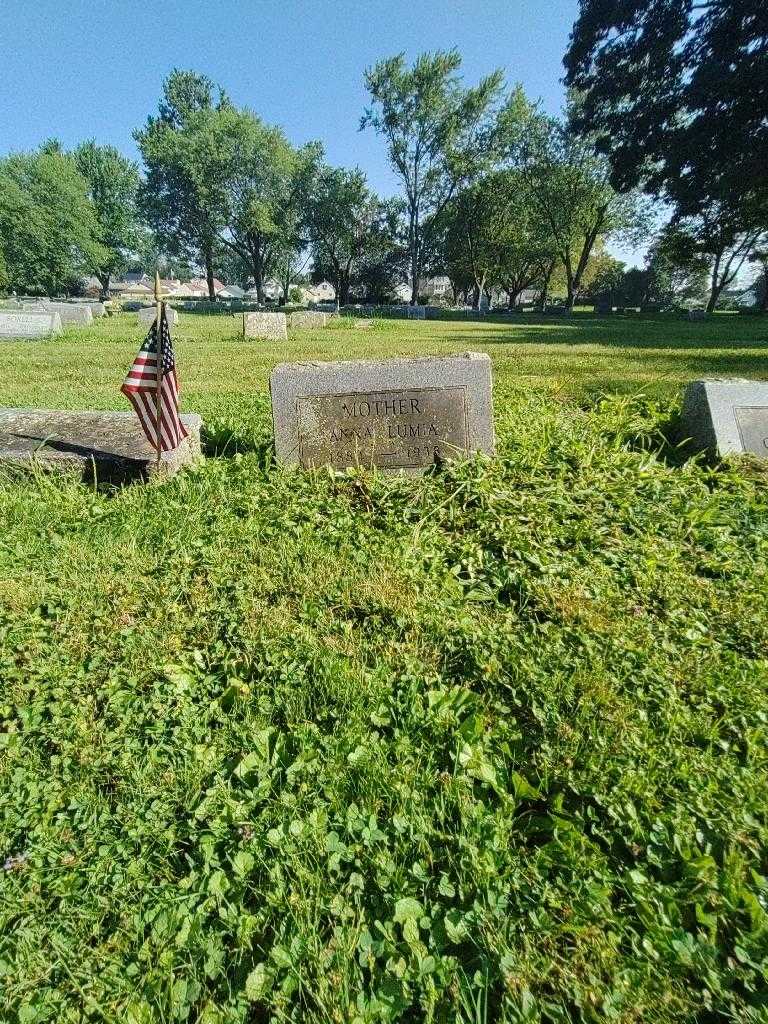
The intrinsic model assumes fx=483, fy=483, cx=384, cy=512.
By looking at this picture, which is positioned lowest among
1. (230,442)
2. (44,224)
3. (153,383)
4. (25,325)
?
(230,442)

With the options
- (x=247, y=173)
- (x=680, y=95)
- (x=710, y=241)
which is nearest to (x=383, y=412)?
(x=680, y=95)

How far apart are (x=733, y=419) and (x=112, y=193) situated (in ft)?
248

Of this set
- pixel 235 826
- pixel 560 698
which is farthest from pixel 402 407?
pixel 235 826

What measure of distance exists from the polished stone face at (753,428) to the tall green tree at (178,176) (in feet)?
159

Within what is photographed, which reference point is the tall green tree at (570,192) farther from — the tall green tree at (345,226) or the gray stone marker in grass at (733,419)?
the gray stone marker in grass at (733,419)

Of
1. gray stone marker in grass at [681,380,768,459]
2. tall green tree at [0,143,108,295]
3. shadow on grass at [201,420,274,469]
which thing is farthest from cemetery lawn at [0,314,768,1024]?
tall green tree at [0,143,108,295]

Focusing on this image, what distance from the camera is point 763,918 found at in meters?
1.22

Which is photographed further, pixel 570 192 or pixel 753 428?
pixel 570 192

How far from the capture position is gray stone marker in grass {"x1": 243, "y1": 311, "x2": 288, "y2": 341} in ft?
49.9

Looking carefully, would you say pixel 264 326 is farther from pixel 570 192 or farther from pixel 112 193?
pixel 112 193

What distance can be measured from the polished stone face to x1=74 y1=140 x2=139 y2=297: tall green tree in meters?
69.5

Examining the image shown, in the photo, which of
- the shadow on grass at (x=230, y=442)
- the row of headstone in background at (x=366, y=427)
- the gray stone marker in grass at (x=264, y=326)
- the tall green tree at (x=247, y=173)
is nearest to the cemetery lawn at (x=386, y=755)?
the row of headstone in background at (x=366, y=427)

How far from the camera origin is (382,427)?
3855mm

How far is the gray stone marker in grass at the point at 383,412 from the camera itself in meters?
3.80
